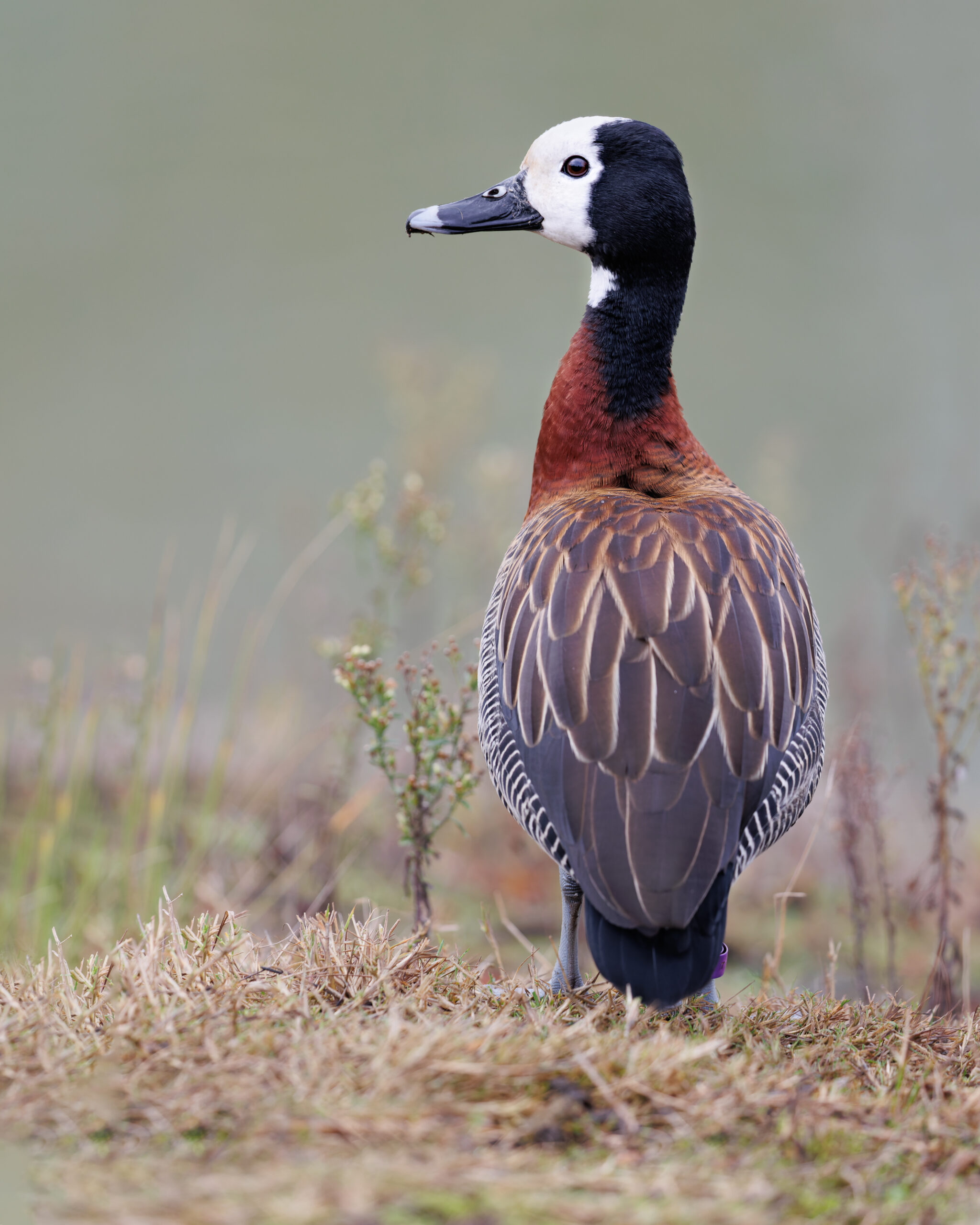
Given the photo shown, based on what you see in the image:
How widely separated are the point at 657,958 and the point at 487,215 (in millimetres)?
2816

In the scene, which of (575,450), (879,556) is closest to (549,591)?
(575,450)

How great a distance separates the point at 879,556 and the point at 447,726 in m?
5.56

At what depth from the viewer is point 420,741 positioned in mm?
3785

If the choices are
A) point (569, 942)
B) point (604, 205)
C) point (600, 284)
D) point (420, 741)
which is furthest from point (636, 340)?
point (569, 942)

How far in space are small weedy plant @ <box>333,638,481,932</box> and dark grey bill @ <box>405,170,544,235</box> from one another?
5.08 ft

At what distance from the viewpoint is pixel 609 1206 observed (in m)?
1.75

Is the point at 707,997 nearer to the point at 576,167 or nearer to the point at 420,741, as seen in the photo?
the point at 420,741

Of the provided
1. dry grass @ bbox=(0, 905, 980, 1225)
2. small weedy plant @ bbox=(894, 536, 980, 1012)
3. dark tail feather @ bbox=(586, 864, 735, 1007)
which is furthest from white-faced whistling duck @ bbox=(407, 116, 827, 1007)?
small weedy plant @ bbox=(894, 536, 980, 1012)

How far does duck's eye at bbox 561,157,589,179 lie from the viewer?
4.11 meters

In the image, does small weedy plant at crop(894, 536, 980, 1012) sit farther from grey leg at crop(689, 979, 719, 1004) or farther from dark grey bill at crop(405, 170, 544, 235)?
dark grey bill at crop(405, 170, 544, 235)

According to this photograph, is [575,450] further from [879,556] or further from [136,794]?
[879,556]

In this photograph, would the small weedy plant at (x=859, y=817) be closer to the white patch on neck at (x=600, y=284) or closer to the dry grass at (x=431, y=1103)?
the dry grass at (x=431, y=1103)

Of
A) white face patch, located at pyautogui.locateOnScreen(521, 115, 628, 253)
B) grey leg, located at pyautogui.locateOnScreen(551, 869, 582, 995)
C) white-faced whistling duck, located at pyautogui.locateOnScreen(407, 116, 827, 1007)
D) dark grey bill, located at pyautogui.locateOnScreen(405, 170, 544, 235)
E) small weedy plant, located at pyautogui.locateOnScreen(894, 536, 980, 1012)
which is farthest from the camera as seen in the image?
dark grey bill, located at pyautogui.locateOnScreen(405, 170, 544, 235)

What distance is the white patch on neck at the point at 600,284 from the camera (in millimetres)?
4129
